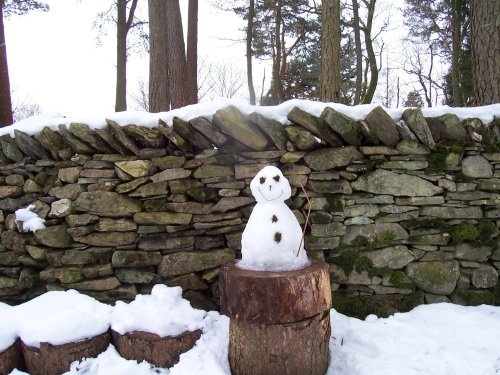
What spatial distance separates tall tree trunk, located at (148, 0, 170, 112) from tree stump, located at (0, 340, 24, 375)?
4.45m

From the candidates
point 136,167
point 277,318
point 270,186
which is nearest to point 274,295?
point 277,318

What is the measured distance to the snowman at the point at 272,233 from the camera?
225cm

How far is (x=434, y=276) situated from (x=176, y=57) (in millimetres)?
5328

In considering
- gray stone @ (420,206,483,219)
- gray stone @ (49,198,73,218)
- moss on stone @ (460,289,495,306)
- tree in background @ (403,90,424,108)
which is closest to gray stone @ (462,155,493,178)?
gray stone @ (420,206,483,219)

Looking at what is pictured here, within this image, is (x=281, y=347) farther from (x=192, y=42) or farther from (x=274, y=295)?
(x=192, y=42)

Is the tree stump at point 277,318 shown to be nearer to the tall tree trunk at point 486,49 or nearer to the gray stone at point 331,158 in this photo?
the gray stone at point 331,158

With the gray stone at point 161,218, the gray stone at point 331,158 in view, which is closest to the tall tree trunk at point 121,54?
the gray stone at point 161,218

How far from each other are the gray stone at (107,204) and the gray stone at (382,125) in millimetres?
2064

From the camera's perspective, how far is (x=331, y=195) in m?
3.22

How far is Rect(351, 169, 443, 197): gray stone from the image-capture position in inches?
125

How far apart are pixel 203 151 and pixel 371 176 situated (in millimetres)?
1436

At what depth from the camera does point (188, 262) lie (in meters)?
3.13

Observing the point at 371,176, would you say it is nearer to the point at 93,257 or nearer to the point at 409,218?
the point at 409,218

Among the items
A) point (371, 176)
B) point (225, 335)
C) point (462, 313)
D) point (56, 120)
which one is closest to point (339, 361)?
point (225, 335)
